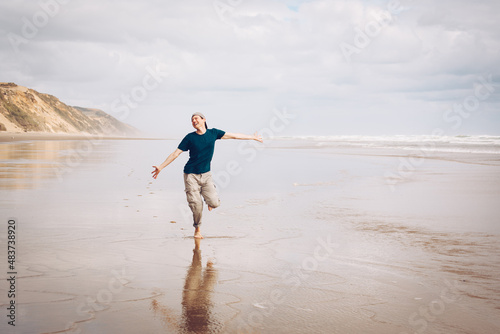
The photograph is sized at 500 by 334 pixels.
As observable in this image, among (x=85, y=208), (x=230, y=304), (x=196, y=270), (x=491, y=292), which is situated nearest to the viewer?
(x=230, y=304)

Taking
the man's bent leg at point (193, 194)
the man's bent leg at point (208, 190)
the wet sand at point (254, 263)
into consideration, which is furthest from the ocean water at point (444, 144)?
the man's bent leg at point (193, 194)

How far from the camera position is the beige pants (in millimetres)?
6935

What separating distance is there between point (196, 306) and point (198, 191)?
3.34 metres

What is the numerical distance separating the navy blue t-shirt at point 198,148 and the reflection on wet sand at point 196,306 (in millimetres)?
2215

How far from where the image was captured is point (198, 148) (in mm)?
7012

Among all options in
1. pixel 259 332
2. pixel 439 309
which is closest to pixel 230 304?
pixel 259 332

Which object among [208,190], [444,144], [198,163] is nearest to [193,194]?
[208,190]

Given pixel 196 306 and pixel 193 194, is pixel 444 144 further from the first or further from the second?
pixel 196 306

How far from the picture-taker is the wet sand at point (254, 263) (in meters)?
3.78

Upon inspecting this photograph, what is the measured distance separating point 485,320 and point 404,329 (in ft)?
2.49

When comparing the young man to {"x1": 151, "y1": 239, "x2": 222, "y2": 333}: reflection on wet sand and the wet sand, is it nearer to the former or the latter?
the wet sand

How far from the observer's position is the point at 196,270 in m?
5.11

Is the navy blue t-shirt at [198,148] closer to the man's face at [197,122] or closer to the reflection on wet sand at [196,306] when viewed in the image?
the man's face at [197,122]

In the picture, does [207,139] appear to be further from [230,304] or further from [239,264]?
[230,304]
